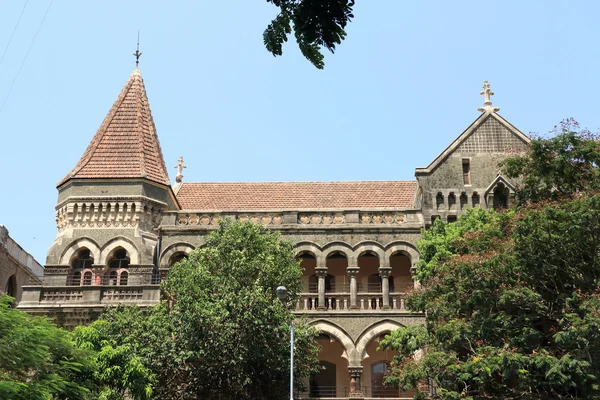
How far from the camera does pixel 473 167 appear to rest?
33875 millimetres

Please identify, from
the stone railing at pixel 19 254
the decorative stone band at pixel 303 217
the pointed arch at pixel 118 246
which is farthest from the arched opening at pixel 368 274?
the stone railing at pixel 19 254

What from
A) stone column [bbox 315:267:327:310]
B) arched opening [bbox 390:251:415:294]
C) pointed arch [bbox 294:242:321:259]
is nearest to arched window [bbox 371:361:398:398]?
arched opening [bbox 390:251:415:294]

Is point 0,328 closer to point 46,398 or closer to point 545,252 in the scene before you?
point 46,398

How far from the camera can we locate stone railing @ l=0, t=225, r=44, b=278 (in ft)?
121

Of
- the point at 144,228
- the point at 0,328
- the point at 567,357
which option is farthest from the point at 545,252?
the point at 144,228

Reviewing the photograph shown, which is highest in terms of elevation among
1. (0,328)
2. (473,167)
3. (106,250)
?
(473,167)

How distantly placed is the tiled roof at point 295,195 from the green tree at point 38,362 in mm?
14030

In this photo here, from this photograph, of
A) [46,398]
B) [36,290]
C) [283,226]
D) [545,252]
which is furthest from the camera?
[283,226]

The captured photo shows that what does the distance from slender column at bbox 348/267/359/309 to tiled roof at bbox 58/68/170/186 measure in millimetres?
8446

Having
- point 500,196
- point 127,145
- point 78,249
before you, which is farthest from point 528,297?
point 127,145

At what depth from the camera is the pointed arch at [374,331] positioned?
3148cm

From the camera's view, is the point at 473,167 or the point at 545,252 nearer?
the point at 545,252

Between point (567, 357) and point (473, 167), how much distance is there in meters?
14.1

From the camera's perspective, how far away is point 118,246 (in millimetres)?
33125
